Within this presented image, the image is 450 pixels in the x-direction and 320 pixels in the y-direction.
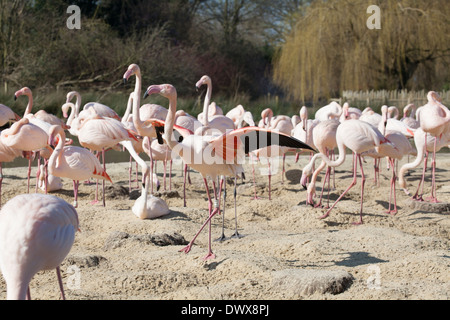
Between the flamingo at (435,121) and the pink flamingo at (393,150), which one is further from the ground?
the flamingo at (435,121)

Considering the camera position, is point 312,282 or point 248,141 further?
point 248,141

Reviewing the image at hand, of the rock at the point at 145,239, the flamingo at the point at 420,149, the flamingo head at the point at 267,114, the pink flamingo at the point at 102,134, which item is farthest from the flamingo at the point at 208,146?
the flamingo head at the point at 267,114

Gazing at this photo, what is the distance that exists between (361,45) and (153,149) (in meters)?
11.5

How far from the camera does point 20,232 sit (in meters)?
2.62

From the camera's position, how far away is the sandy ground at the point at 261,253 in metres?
3.49

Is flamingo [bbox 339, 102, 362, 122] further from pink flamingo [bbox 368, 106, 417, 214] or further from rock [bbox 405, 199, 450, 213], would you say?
rock [bbox 405, 199, 450, 213]

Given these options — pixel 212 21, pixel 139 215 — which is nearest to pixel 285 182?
pixel 139 215

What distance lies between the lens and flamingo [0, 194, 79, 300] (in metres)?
2.57

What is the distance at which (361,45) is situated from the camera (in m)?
17.3

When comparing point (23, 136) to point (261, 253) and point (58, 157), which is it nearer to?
point (58, 157)

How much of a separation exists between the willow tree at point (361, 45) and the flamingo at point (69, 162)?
1237cm

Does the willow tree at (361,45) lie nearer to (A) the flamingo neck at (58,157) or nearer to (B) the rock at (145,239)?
(A) the flamingo neck at (58,157)

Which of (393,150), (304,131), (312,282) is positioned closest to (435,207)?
(393,150)

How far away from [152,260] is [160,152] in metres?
3.42
